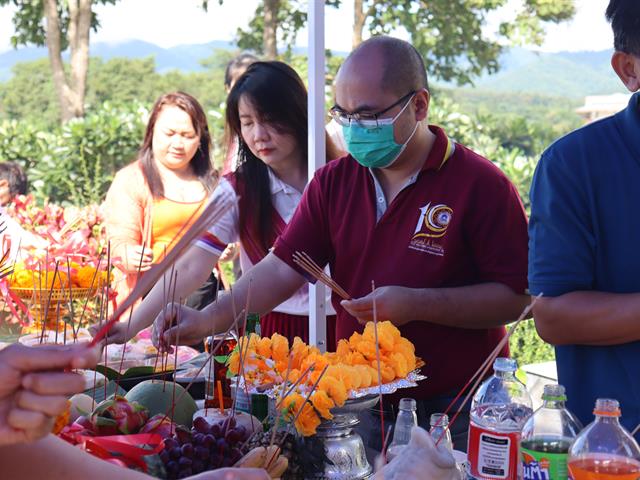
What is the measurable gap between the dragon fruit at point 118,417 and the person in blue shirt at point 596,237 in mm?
847

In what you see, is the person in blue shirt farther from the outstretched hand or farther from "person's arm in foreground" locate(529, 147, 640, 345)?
the outstretched hand

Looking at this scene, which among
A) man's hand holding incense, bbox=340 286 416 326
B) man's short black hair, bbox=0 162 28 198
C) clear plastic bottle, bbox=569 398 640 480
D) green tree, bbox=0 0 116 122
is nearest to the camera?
clear plastic bottle, bbox=569 398 640 480

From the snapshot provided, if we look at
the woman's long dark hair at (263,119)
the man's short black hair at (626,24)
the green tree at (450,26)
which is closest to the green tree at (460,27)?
the green tree at (450,26)

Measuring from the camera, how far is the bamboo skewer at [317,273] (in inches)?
85.7

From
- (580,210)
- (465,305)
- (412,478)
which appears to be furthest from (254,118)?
(412,478)

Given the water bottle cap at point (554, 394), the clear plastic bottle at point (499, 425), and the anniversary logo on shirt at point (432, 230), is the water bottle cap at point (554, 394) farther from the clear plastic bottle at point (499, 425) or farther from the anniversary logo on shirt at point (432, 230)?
the anniversary logo on shirt at point (432, 230)

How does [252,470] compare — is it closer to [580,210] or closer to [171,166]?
[580,210]

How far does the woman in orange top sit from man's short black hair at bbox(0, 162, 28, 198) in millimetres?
1669

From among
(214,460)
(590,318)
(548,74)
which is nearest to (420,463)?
(214,460)

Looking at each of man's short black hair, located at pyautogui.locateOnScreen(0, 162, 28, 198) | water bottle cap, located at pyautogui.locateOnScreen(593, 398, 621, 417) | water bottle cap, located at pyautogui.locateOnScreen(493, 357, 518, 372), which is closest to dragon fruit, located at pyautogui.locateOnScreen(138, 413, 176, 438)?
water bottle cap, located at pyautogui.locateOnScreen(493, 357, 518, 372)

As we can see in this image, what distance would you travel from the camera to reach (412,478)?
1172 millimetres

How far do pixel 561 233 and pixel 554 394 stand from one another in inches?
16.6

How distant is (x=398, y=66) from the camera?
242cm

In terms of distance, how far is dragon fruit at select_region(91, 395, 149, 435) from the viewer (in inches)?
64.5
